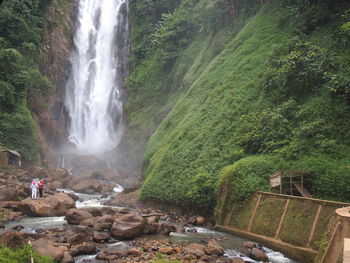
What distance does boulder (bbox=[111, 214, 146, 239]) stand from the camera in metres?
13.0

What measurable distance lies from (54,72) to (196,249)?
38.7 meters

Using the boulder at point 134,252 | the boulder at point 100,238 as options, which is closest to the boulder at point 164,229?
the boulder at point 100,238

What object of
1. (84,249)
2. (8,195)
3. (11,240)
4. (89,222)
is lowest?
(84,249)

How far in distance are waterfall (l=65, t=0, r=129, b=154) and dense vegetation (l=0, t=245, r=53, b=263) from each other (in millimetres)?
35583

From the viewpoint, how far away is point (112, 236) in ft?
43.3

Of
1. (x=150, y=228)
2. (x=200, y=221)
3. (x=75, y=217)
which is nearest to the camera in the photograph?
(x=150, y=228)

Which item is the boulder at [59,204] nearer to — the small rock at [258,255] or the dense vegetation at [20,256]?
the dense vegetation at [20,256]

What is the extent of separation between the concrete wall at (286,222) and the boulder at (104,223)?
4876mm

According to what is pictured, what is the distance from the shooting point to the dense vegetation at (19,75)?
31.0 m

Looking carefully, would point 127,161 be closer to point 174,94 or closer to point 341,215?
point 174,94

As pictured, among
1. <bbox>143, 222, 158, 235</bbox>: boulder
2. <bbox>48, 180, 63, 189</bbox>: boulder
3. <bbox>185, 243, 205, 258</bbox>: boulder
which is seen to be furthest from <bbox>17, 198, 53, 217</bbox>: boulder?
<bbox>48, 180, 63, 189</bbox>: boulder

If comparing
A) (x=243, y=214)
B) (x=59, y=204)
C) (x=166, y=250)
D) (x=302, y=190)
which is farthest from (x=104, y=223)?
(x=302, y=190)

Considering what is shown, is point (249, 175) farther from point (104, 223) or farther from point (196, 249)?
point (104, 223)

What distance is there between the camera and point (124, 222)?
13484 mm
